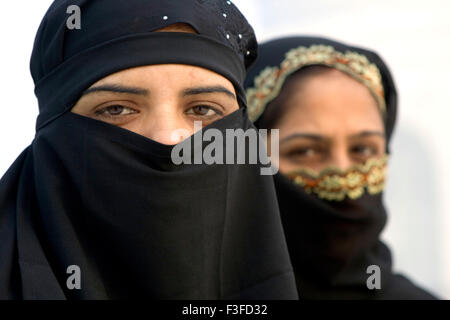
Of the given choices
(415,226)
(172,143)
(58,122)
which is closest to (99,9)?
(58,122)

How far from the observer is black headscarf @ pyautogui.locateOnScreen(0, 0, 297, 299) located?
1509 mm

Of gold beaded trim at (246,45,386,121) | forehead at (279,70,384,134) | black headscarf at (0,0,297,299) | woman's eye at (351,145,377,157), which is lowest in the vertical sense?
black headscarf at (0,0,297,299)

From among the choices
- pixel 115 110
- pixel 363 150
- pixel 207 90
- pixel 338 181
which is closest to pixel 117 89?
pixel 115 110

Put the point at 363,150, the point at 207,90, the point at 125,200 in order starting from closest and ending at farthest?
the point at 125,200 → the point at 207,90 → the point at 363,150

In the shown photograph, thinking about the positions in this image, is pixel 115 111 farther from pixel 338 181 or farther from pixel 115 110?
pixel 338 181

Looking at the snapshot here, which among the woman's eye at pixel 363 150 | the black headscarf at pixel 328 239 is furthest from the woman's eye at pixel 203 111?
the woman's eye at pixel 363 150

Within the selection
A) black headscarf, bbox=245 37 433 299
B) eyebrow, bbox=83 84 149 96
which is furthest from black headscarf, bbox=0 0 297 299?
black headscarf, bbox=245 37 433 299

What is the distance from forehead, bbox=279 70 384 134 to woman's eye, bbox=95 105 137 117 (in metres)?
0.94

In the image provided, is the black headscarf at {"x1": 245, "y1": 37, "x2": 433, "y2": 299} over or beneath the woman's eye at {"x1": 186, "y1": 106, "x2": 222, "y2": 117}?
beneath

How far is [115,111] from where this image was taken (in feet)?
5.28

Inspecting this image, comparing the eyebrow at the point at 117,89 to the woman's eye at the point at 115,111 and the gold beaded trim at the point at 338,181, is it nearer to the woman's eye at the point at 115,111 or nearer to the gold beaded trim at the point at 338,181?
the woman's eye at the point at 115,111

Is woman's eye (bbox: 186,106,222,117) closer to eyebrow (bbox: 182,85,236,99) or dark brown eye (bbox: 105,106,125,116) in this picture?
eyebrow (bbox: 182,85,236,99)

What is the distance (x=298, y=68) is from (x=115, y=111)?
1.04m

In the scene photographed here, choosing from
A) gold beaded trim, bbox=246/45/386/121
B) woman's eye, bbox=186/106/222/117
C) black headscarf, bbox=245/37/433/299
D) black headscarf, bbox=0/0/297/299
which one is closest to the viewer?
black headscarf, bbox=0/0/297/299
